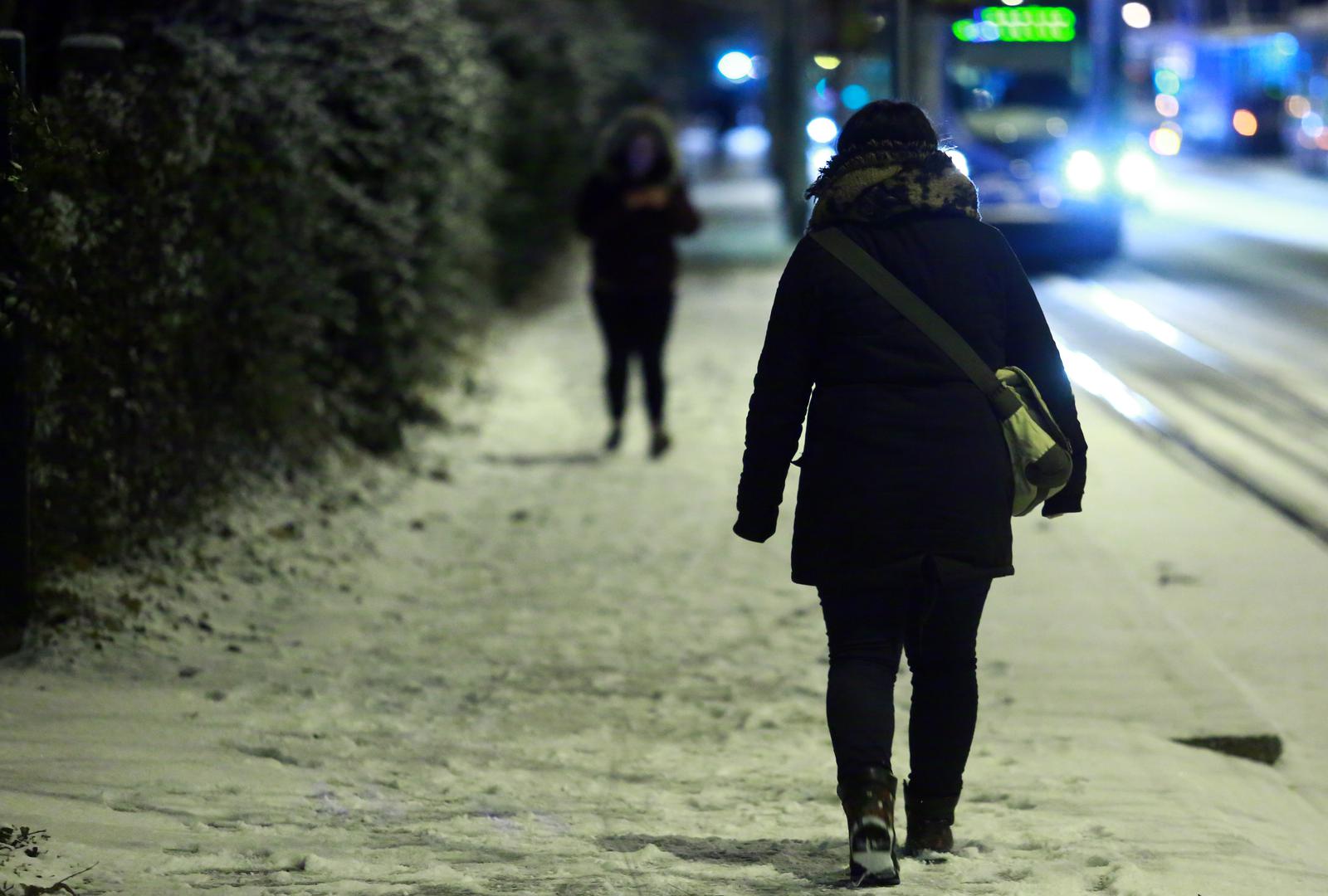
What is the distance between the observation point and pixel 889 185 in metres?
4.07

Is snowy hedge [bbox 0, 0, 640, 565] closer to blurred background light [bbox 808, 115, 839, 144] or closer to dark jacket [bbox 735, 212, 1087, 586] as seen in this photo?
dark jacket [bbox 735, 212, 1087, 586]

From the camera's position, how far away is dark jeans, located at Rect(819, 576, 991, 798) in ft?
13.4

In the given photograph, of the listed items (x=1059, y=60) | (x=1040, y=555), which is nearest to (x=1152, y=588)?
(x=1040, y=555)

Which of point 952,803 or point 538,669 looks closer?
point 952,803

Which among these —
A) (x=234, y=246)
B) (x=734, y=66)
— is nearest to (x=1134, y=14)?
(x=734, y=66)

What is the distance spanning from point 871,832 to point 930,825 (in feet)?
1.05

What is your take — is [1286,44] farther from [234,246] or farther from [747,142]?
[234,246]

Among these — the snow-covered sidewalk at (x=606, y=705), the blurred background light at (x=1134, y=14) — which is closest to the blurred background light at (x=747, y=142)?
the blurred background light at (x=1134, y=14)

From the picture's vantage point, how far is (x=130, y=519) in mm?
6969

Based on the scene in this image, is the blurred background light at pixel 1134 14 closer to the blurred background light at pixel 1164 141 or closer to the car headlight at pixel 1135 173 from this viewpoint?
the car headlight at pixel 1135 173

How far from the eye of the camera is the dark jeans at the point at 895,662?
4.10m

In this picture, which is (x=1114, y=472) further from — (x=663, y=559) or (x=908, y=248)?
(x=908, y=248)

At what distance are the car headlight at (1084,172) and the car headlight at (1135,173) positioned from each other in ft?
0.82

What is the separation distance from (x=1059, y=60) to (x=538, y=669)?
16.7 meters
